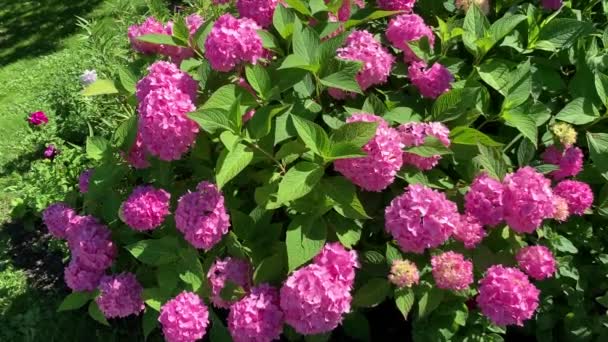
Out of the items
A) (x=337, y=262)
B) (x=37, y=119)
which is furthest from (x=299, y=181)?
(x=37, y=119)

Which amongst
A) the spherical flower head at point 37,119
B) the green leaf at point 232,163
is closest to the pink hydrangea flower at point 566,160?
the green leaf at point 232,163

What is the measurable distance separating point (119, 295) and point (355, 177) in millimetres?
1057

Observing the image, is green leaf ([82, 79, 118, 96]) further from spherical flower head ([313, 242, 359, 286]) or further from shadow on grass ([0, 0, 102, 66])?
shadow on grass ([0, 0, 102, 66])

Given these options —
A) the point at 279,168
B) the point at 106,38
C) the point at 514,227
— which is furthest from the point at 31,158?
the point at 514,227

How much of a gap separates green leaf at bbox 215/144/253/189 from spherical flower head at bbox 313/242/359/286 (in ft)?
1.29

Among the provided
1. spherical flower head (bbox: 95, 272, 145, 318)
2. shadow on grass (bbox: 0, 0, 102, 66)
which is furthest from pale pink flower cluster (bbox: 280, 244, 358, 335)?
shadow on grass (bbox: 0, 0, 102, 66)

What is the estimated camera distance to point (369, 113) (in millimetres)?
2121

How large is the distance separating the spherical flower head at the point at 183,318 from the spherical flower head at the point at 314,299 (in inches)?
12.9

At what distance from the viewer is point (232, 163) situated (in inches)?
73.9

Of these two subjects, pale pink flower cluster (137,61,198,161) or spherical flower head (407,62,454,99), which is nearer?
pale pink flower cluster (137,61,198,161)

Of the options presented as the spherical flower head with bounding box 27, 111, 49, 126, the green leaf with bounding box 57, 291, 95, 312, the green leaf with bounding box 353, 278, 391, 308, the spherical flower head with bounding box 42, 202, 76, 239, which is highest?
the green leaf with bounding box 353, 278, 391, 308

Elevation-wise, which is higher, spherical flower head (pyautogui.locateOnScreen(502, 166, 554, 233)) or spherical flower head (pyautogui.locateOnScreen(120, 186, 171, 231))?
spherical flower head (pyautogui.locateOnScreen(502, 166, 554, 233))

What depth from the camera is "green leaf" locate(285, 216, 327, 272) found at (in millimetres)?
1915

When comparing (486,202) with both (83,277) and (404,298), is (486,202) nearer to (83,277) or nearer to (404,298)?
(404,298)
